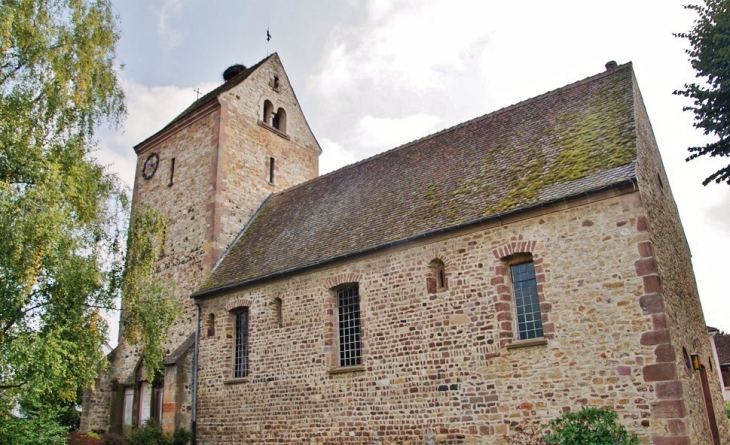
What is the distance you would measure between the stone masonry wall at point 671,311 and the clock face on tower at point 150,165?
59.3ft

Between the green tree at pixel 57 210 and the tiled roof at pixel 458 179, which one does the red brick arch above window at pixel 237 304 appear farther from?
the green tree at pixel 57 210

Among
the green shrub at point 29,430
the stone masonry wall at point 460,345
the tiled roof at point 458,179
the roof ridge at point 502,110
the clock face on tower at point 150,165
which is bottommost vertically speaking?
the green shrub at point 29,430

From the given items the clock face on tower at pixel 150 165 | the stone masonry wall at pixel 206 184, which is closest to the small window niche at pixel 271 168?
the stone masonry wall at pixel 206 184

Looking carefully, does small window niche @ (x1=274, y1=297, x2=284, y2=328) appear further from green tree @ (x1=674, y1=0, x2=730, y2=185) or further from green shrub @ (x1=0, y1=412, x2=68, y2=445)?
green tree @ (x1=674, y1=0, x2=730, y2=185)

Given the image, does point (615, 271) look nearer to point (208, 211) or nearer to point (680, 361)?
point (680, 361)

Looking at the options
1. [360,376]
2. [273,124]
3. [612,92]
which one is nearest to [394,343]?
[360,376]

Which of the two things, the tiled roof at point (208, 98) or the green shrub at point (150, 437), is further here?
the tiled roof at point (208, 98)

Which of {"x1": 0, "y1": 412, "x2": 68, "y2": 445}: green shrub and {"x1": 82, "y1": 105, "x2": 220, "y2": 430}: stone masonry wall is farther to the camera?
{"x1": 82, "y1": 105, "x2": 220, "y2": 430}: stone masonry wall

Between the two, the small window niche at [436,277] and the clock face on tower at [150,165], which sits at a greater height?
the clock face on tower at [150,165]

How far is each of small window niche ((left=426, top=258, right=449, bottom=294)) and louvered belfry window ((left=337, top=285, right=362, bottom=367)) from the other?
2.25m

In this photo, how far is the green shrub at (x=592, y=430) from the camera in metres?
9.28

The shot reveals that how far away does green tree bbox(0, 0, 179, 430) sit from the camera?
10438 millimetres

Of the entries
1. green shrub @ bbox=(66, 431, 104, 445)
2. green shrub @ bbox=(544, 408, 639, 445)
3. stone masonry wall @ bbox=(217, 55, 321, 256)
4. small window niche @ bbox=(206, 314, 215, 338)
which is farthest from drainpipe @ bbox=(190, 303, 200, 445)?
green shrub @ bbox=(544, 408, 639, 445)

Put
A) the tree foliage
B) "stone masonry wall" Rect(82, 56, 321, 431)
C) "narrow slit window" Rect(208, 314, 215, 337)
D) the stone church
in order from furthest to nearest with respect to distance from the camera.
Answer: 1. "stone masonry wall" Rect(82, 56, 321, 431)
2. "narrow slit window" Rect(208, 314, 215, 337)
3. the tree foliage
4. the stone church
